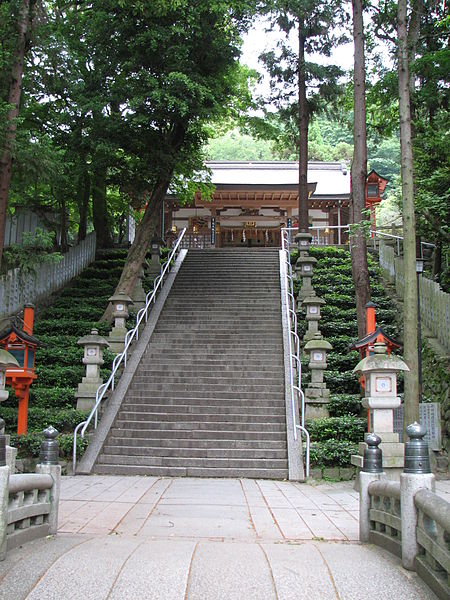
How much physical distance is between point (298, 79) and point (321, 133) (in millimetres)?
40951

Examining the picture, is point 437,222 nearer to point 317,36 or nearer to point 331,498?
point 331,498

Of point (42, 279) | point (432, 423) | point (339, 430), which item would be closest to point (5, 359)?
point (339, 430)

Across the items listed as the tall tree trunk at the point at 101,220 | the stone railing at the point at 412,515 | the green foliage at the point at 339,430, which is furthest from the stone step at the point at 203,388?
the tall tree trunk at the point at 101,220

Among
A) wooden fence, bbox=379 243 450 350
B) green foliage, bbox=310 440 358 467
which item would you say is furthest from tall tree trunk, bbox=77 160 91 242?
green foliage, bbox=310 440 358 467

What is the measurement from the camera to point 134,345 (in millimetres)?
13578

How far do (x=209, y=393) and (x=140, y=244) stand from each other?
5854 mm

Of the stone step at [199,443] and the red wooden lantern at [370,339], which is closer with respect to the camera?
the red wooden lantern at [370,339]

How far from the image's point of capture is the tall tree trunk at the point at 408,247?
28.6 feet

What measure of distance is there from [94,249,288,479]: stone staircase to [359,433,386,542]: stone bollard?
4039 mm

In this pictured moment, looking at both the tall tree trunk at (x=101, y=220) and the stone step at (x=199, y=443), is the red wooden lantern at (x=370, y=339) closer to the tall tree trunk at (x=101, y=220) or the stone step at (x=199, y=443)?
the stone step at (x=199, y=443)

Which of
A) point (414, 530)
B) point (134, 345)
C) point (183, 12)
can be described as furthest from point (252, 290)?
point (414, 530)

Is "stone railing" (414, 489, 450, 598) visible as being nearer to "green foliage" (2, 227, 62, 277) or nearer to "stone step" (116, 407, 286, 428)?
"stone step" (116, 407, 286, 428)

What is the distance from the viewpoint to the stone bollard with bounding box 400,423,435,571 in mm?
4090

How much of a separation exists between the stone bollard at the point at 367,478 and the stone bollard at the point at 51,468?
119 inches
